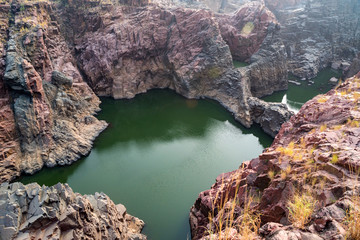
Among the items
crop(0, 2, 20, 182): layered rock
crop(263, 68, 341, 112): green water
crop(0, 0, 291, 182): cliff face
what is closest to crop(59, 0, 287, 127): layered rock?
crop(0, 0, 291, 182): cliff face

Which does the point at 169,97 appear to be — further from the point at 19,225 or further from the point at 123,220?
the point at 19,225

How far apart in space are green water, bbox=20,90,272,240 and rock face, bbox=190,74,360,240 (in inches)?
229

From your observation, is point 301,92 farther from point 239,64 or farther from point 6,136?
point 6,136

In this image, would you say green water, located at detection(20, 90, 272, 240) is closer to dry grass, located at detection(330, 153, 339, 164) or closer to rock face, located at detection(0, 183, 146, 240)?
rock face, located at detection(0, 183, 146, 240)

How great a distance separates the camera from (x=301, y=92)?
41.4 meters

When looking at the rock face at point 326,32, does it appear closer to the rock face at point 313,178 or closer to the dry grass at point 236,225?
the rock face at point 313,178

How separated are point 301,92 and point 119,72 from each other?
3132 centimetres

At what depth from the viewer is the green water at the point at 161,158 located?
1741cm

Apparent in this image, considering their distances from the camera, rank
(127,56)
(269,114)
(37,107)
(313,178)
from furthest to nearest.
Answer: (127,56), (269,114), (37,107), (313,178)

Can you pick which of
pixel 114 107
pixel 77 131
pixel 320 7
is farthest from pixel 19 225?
pixel 320 7

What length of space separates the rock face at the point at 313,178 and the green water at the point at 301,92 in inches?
1002

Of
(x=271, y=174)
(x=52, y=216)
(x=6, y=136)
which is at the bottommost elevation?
(x=6, y=136)

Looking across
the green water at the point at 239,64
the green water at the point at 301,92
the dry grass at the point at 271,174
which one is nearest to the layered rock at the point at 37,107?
the dry grass at the point at 271,174

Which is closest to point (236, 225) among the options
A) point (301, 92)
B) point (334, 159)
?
point (334, 159)
